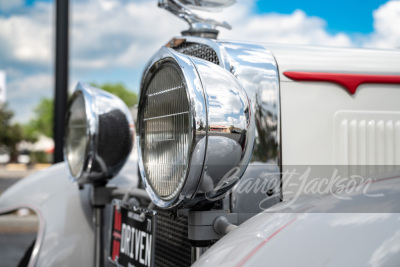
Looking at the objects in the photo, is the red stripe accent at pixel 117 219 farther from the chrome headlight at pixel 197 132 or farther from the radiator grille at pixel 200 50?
the radiator grille at pixel 200 50

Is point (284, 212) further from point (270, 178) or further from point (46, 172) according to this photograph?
point (46, 172)

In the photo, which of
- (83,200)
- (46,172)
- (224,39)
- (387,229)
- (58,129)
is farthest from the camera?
(58,129)

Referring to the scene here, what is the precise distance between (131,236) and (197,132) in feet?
2.48

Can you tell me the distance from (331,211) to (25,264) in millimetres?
1632

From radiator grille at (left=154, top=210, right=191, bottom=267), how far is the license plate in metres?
0.14

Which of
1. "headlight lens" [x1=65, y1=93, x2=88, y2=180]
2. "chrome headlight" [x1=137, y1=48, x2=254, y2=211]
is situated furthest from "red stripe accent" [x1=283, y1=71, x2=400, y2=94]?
"headlight lens" [x1=65, y1=93, x2=88, y2=180]

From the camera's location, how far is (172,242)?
1.92 m

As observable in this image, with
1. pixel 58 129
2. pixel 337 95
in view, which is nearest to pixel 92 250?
pixel 337 95

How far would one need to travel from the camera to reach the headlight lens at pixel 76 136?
224cm

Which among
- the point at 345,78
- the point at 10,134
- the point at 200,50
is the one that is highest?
the point at 10,134

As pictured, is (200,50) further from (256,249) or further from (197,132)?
(256,249)

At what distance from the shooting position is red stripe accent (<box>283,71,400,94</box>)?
170cm

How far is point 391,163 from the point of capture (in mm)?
1744

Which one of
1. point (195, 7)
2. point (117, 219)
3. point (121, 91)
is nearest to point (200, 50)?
point (195, 7)
